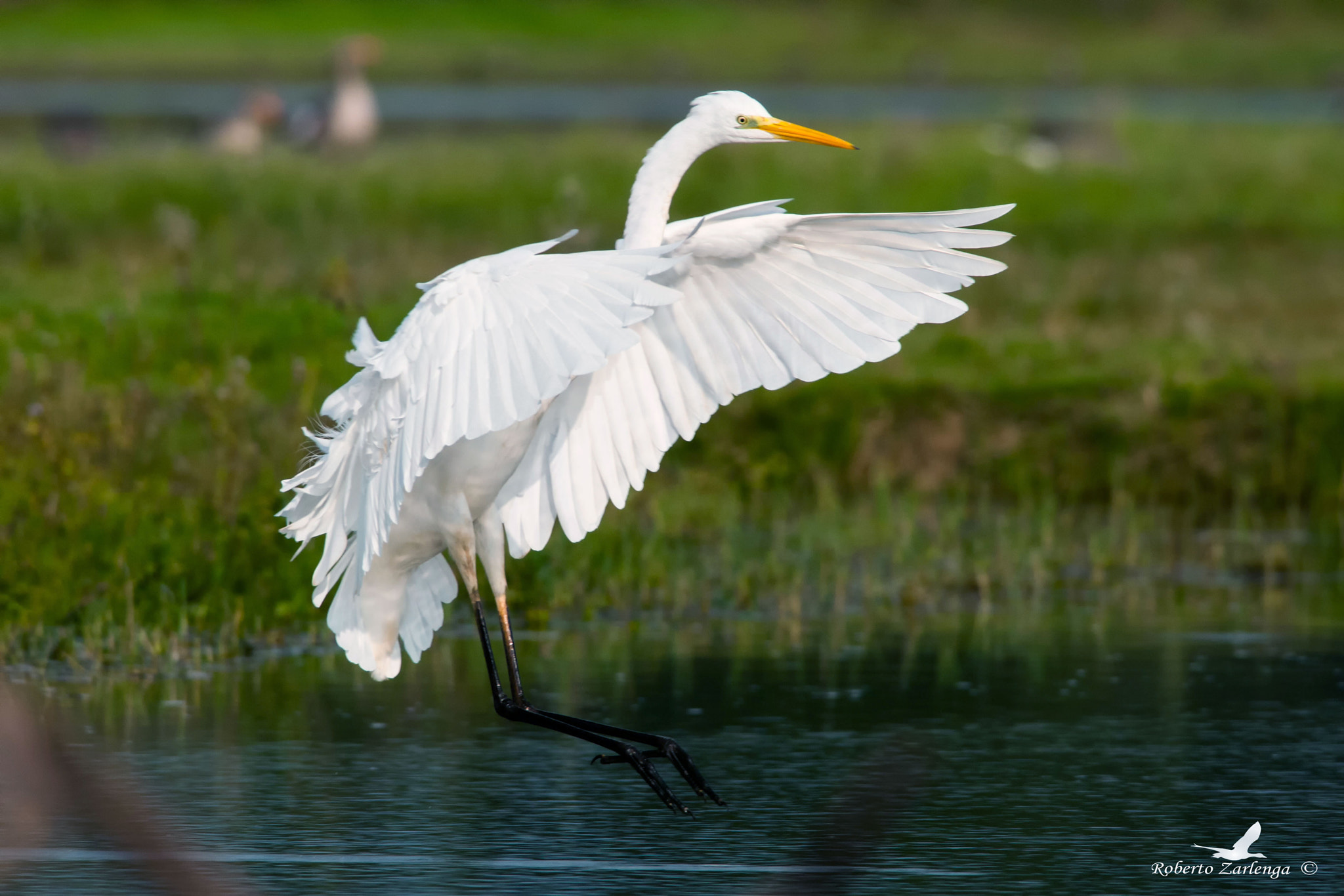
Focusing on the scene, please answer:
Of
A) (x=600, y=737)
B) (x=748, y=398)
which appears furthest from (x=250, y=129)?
(x=600, y=737)

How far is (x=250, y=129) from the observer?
63.4ft

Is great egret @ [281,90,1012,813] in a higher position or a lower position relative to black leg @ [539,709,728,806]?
higher

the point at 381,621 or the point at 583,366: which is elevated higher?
the point at 583,366

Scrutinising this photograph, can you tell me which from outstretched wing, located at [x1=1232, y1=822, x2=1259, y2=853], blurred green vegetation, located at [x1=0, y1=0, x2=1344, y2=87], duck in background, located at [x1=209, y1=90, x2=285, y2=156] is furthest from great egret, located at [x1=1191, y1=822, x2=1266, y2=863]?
blurred green vegetation, located at [x1=0, y1=0, x2=1344, y2=87]

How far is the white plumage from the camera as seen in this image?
215 inches

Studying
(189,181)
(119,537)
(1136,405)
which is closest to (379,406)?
(119,537)

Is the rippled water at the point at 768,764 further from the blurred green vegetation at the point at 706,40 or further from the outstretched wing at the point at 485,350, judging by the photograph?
the blurred green vegetation at the point at 706,40

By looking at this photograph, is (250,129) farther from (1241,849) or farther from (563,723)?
(1241,849)

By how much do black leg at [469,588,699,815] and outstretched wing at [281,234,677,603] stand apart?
2.54 ft

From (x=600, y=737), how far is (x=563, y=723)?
0.47 ft

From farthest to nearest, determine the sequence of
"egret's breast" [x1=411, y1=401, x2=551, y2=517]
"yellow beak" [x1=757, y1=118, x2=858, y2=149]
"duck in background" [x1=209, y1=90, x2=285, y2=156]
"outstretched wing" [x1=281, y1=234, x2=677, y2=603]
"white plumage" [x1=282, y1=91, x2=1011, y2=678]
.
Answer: "duck in background" [x1=209, y1=90, x2=285, y2=156] → "yellow beak" [x1=757, y1=118, x2=858, y2=149] → "egret's breast" [x1=411, y1=401, x2=551, y2=517] → "white plumage" [x1=282, y1=91, x2=1011, y2=678] → "outstretched wing" [x1=281, y1=234, x2=677, y2=603]

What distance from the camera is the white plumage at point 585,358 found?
5.46 metres

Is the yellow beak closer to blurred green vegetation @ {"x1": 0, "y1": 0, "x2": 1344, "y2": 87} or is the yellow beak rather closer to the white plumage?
the white plumage

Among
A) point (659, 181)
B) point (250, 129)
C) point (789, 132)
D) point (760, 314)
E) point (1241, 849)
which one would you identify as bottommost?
point (1241, 849)
